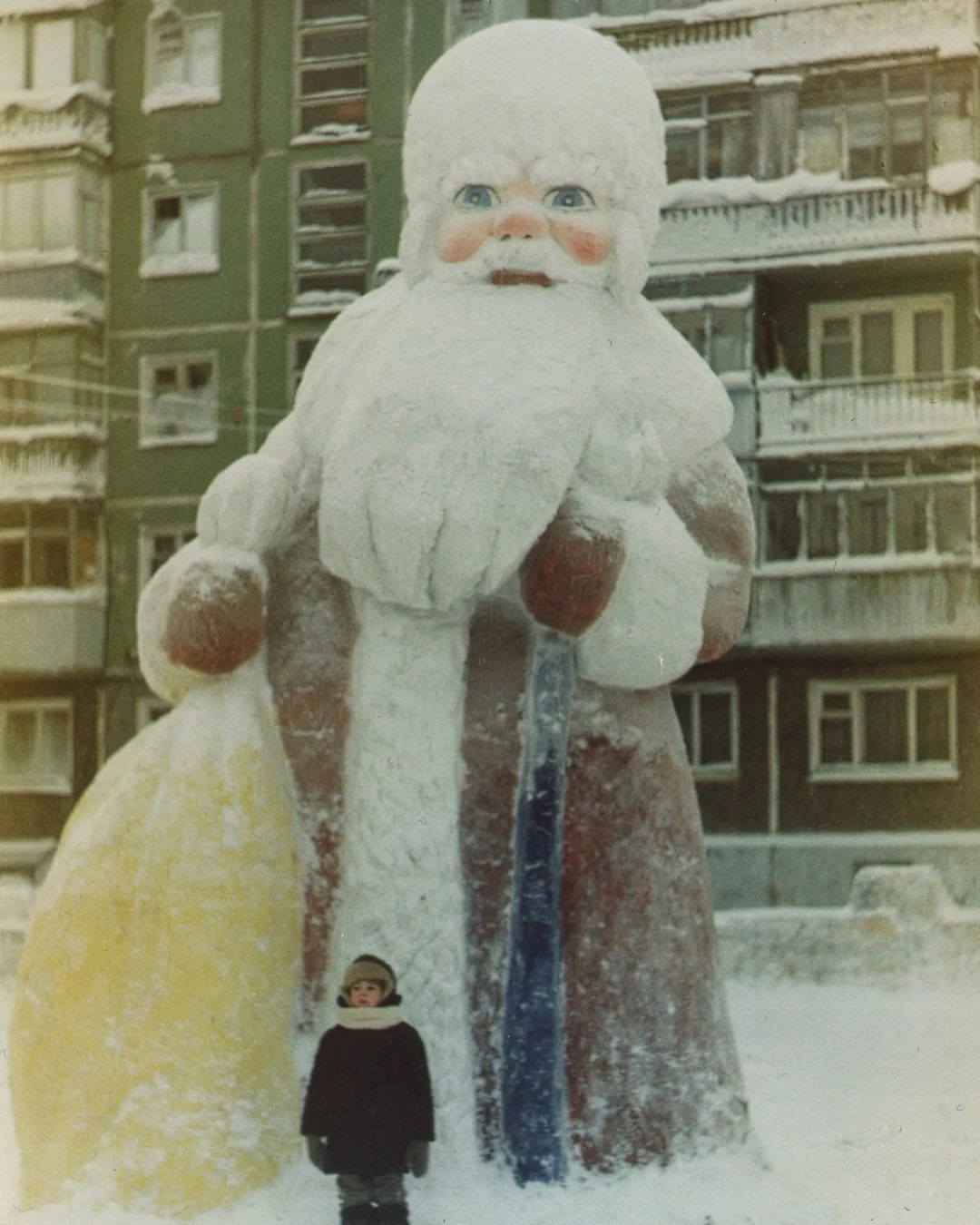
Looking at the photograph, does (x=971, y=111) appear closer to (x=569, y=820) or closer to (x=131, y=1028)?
(x=569, y=820)

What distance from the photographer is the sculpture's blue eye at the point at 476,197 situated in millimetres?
3266

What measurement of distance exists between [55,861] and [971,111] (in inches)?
110

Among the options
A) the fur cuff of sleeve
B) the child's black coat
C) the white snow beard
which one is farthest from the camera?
the fur cuff of sleeve

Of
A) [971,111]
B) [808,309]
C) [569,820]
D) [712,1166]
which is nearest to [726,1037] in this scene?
[712,1166]

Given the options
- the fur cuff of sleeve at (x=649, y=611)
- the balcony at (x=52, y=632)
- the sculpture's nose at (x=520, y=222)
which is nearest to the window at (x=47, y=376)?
the balcony at (x=52, y=632)

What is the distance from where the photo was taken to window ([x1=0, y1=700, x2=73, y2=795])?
4.64 meters

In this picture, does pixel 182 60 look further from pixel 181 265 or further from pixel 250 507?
pixel 250 507

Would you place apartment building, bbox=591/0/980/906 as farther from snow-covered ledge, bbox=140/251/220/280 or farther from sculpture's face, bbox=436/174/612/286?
sculpture's face, bbox=436/174/612/286

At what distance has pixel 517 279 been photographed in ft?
10.7

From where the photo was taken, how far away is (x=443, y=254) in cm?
330

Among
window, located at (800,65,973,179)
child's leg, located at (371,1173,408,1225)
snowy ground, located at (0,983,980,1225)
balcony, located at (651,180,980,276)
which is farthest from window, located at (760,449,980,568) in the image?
child's leg, located at (371,1173,408,1225)

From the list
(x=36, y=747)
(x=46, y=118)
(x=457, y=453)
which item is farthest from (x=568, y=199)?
(x=36, y=747)

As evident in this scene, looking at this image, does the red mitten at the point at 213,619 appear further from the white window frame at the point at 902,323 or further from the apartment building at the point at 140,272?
the white window frame at the point at 902,323

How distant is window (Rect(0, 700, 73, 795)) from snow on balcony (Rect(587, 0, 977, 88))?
87.3 inches
